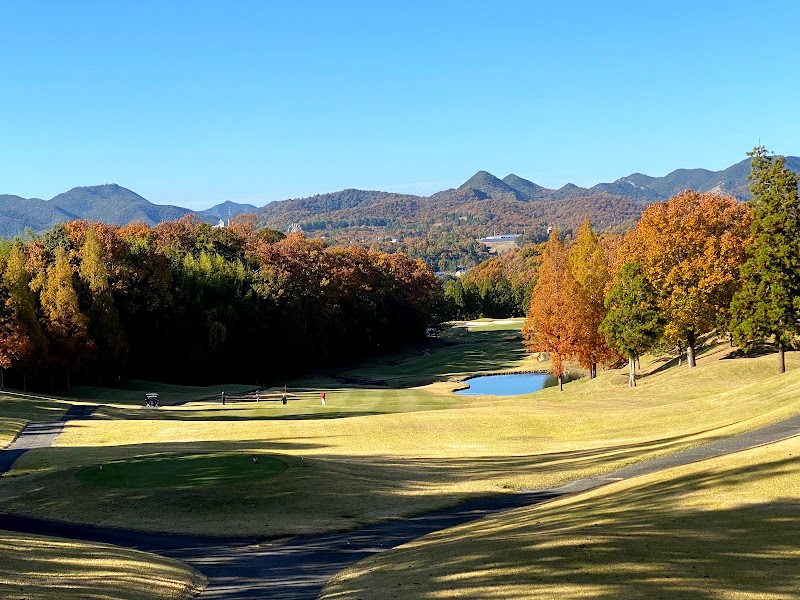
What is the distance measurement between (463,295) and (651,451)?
140577 mm

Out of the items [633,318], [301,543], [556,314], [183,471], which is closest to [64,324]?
[556,314]

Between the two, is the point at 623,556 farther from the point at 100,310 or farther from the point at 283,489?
the point at 100,310

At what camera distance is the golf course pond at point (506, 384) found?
237 feet

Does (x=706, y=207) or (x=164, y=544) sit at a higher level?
(x=706, y=207)

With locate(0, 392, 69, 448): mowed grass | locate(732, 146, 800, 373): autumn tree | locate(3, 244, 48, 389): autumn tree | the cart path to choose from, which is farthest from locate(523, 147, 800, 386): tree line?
locate(3, 244, 48, 389): autumn tree

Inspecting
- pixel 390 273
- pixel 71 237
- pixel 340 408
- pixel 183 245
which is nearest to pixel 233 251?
pixel 183 245

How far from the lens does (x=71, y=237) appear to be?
75.2 metres

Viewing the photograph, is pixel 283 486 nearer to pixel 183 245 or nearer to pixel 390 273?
pixel 183 245

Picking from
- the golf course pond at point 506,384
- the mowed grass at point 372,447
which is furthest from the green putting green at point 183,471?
the golf course pond at point 506,384

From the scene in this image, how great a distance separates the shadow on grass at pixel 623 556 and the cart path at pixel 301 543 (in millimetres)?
1415

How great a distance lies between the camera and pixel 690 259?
181ft

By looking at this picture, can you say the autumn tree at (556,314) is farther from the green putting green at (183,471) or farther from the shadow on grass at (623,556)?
the shadow on grass at (623,556)

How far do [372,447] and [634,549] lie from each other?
21901 mm

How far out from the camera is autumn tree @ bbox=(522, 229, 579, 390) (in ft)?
200
